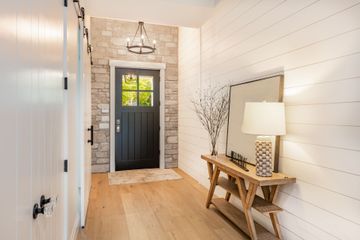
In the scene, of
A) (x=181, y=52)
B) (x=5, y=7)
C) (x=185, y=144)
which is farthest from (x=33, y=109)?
(x=181, y=52)

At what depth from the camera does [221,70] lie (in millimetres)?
3697

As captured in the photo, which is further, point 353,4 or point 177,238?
point 177,238

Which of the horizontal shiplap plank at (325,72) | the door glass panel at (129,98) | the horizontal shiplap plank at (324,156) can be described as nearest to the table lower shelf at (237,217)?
the horizontal shiplap plank at (324,156)

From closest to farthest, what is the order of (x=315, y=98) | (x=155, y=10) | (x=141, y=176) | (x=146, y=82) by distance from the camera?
(x=315, y=98) < (x=155, y=10) < (x=141, y=176) < (x=146, y=82)

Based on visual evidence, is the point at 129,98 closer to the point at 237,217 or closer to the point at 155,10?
the point at 155,10

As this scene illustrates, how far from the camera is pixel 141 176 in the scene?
4.91 metres

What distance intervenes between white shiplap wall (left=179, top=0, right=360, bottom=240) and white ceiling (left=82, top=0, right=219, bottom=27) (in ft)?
2.69

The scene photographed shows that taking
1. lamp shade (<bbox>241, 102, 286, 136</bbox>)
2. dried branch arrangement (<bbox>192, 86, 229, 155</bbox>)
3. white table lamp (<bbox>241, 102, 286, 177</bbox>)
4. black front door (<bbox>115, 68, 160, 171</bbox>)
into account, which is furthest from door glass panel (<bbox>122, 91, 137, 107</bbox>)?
lamp shade (<bbox>241, 102, 286, 136</bbox>)

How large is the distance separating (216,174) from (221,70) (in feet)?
5.07

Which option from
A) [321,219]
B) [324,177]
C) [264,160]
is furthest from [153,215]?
[324,177]

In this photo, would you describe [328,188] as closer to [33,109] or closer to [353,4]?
[353,4]

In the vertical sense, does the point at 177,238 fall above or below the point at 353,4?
below

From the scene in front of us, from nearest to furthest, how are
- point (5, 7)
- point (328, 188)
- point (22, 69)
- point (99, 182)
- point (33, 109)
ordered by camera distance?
1. point (5, 7)
2. point (22, 69)
3. point (33, 109)
4. point (328, 188)
5. point (99, 182)

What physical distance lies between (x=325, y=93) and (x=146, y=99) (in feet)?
13.4
